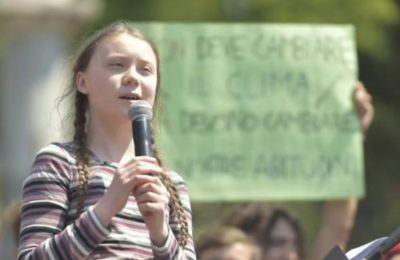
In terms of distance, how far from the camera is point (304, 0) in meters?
14.6

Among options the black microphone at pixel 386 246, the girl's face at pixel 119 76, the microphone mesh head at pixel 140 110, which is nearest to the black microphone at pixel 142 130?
the microphone mesh head at pixel 140 110

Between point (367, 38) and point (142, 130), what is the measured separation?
10.4m

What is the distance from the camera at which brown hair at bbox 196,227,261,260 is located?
7020 millimetres

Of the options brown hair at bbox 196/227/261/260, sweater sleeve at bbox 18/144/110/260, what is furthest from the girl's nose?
brown hair at bbox 196/227/261/260

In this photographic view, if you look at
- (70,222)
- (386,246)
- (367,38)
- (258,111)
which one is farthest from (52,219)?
(367,38)

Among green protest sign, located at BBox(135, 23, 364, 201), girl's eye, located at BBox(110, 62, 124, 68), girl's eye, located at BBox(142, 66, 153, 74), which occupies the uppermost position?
green protest sign, located at BBox(135, 23, 364, 201)

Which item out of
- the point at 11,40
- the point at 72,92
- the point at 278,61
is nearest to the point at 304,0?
the point at 11,40

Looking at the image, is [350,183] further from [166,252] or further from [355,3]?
[355,3]

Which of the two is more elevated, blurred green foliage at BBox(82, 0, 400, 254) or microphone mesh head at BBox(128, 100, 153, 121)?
blurred green foliage at BBox(82, 0, 400, 254)

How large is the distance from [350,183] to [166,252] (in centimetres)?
374

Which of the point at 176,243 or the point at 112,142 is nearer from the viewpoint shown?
the point at 176,243

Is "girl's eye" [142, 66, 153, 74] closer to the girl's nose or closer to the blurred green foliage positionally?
the girl's nose

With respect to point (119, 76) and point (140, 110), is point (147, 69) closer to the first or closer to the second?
point (119, 76)

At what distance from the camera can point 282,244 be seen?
288 inches
